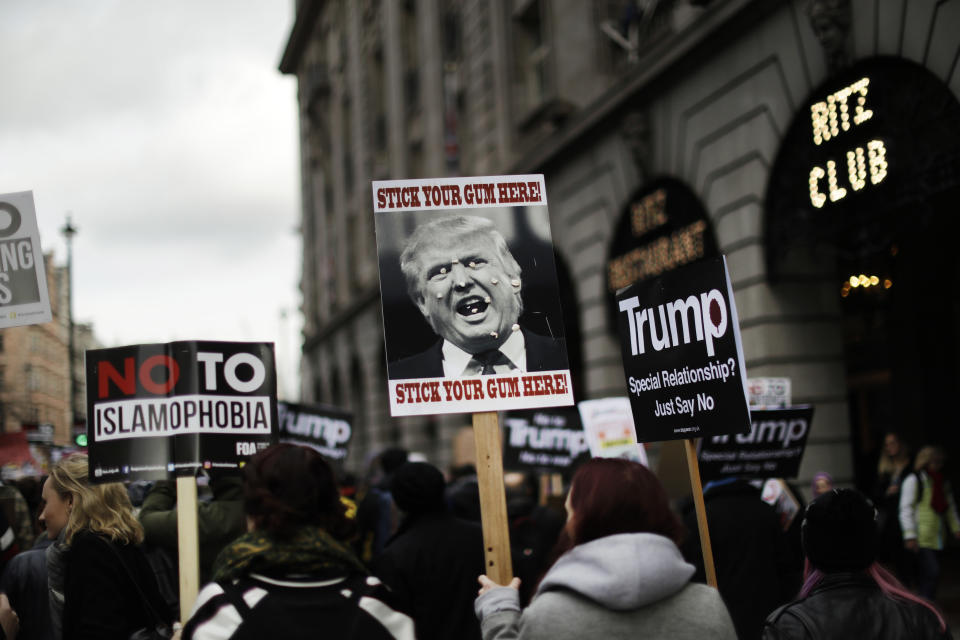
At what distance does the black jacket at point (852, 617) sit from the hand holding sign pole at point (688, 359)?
1.03 m

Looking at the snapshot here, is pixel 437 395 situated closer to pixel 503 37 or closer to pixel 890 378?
pixel 890 378

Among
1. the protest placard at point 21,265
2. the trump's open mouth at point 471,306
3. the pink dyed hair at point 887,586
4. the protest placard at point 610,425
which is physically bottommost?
the pink dyed hair at point 887,586

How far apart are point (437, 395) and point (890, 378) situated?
12.1m

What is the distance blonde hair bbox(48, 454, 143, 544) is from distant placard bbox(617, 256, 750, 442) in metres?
2.41

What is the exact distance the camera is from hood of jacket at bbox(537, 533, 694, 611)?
110 inches

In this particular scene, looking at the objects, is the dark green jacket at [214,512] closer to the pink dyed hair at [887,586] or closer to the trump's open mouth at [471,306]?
the trump's open mouth at [471,306]

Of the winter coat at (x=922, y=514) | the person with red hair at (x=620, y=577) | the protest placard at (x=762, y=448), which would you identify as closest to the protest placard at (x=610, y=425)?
the protest placard at (x=762, y=448)

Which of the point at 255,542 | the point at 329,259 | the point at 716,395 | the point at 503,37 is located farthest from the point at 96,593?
the point at 329,259

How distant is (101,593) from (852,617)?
9.12ft

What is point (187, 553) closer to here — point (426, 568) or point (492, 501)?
point (426, 568)

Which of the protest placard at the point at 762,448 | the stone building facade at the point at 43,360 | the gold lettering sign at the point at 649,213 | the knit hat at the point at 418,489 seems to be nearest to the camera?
the knit hat at the point at 418,489

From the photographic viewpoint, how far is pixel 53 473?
4.65 m

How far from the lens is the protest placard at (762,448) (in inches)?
257

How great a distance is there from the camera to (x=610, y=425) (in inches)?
364
